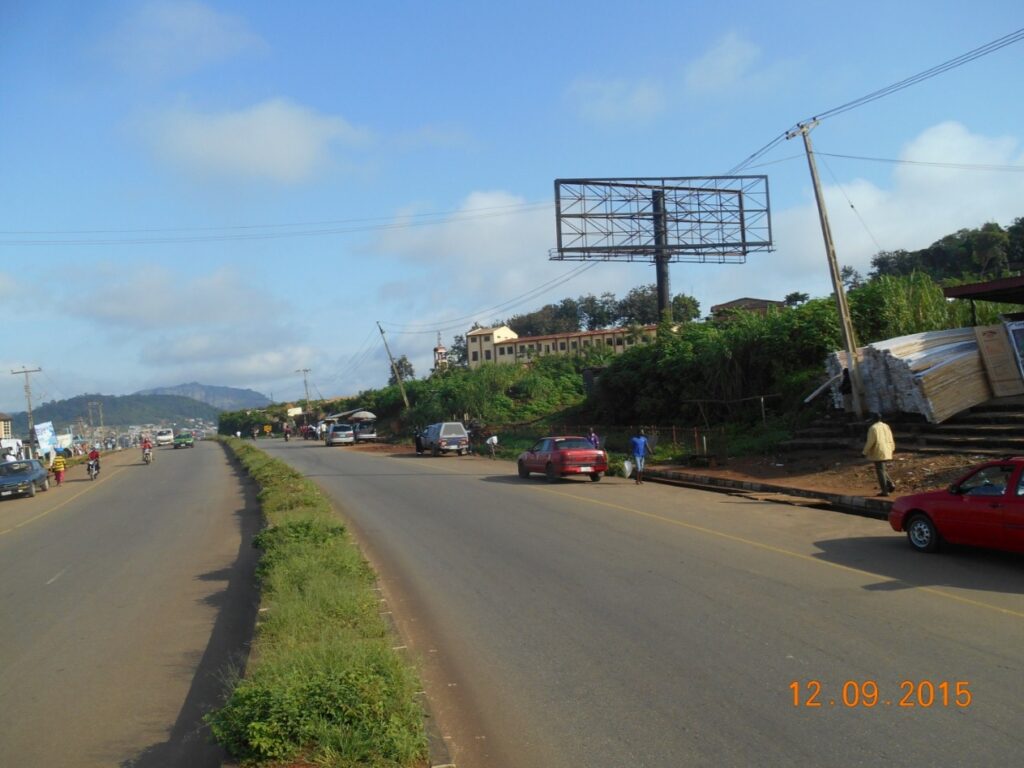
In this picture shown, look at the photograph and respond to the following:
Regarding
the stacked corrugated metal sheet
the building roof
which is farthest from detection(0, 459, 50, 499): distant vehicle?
the building roof

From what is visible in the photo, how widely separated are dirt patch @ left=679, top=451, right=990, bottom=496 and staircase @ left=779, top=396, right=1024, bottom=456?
1.40 ft

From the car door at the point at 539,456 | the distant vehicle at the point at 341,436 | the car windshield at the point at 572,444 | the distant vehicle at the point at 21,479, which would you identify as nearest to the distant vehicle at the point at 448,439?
the car door at the point at 539,456

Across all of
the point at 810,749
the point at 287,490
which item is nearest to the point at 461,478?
the point at 287,490

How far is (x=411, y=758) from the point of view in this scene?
4.70 m

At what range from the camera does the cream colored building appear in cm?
9229

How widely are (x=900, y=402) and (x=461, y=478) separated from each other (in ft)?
44.6

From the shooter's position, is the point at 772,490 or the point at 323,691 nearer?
the point at 323,691

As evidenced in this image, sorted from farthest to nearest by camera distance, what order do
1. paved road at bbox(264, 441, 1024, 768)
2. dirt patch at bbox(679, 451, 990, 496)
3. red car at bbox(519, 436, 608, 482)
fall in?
red car at bbox(519, 436, 608, 482), dirt patch at bbox(679, 451, 990, 496), paved road at bbox(264, 441, 1024, 768)

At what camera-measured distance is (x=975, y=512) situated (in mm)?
10117

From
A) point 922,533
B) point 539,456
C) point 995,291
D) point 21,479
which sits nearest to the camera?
point 922,533

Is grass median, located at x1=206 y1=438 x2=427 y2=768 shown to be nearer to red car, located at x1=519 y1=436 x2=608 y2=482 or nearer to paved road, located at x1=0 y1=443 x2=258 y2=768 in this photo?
paved road, located at x1=0 y1=443 x2=258 y2=768

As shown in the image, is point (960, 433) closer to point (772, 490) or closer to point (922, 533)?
point (772, 490)

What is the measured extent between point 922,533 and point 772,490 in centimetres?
822

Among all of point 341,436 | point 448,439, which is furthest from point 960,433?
point 341,436
